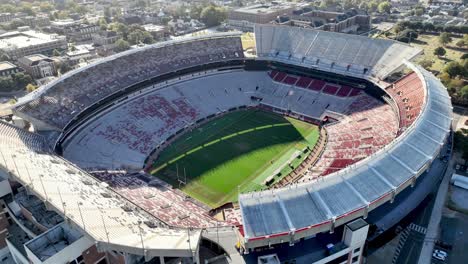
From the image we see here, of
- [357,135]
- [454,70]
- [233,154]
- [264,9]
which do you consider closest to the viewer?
[357,135]

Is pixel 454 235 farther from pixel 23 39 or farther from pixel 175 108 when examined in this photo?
pixel 23 39

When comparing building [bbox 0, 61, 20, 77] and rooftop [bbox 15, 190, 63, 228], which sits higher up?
rooftop [bbox 15, 190, 63, 228]

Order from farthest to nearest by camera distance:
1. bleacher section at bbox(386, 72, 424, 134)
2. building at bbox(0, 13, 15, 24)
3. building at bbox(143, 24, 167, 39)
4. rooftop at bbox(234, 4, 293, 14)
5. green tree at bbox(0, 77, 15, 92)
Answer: building at bbox(0, 13, 15, 24), rooftop at bbox(234, 4, 293, 14), building at bbox(143, 24, 167, 39), green tree at bbox(0, 77, 15, 92), bleacher section at bbox(386, 72, 424, 134)

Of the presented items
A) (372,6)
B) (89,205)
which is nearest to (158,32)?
(372,6)

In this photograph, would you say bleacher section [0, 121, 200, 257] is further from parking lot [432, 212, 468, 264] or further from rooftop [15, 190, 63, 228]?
parking lot [432, 212, 468, 264]

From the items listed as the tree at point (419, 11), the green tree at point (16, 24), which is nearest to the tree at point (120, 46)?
the green tree at point (16, 24)

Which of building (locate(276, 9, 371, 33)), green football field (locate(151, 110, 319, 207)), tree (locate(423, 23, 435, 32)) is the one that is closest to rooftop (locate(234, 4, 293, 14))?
building (locate(276, 9, 371, 33))
